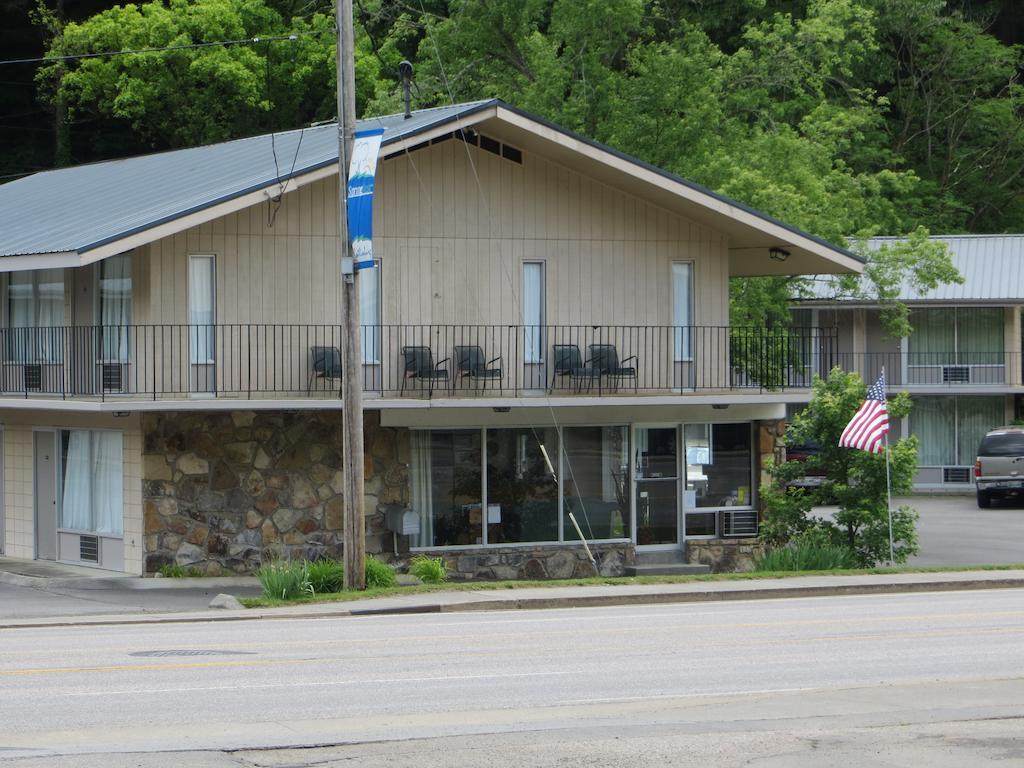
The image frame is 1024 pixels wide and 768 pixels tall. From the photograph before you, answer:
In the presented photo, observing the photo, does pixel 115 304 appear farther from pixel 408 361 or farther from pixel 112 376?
pixel 408 361

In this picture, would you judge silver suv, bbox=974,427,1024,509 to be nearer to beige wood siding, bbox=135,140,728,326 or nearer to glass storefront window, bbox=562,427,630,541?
beige wood siding, bbox=135,140,728,326

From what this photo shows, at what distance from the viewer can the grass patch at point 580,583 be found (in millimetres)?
20969

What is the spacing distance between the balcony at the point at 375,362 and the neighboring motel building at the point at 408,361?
0.05 m

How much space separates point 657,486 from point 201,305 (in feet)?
28.6

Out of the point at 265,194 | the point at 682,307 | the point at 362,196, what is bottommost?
the point at 682,307

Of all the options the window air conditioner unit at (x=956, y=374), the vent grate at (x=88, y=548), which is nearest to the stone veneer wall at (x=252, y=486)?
the vent grate at (x=88, y=548)

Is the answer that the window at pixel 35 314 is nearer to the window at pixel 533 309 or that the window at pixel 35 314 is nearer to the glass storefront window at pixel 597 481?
the window at pixel 533 309

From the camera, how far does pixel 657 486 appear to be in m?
27.8

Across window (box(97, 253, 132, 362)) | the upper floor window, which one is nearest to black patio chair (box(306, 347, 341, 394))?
window (box(97, 253, 132, 362))

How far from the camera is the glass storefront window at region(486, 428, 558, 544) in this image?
86.6 ft

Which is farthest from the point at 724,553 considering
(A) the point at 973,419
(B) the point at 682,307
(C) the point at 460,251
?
(A) the point at 973,419

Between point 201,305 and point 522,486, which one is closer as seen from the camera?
point 201,305

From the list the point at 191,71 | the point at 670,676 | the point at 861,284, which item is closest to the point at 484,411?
the point at 670,676

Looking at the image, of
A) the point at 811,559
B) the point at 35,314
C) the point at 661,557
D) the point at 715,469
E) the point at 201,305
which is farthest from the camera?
the point at 715,469
